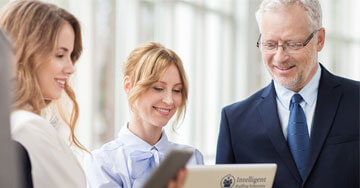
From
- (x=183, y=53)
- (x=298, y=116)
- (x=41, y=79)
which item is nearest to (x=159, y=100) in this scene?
(x=298, y=116)

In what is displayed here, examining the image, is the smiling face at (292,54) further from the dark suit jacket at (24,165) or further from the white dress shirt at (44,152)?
the dark suit jacket at (24,165)

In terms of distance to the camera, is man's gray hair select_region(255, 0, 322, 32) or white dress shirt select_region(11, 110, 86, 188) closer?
white dress shirt select_region(11, 110, 86, 188)

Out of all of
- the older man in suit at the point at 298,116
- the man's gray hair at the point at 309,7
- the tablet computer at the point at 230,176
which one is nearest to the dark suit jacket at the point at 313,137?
the older man in suit at the point at 298,116

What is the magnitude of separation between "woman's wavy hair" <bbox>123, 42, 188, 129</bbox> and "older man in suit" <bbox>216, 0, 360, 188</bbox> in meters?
0.43

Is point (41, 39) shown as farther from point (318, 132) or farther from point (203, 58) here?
point (203, 58)

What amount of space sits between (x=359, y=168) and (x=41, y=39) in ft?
4.95

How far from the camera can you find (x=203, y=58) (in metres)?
5.88

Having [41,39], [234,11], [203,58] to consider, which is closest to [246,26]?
[234,11]

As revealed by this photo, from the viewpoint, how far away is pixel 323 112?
2311 mm

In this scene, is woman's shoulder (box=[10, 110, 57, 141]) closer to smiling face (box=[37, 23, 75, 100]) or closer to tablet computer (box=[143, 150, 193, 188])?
smiling face (box=[37, 23, 75, 100])

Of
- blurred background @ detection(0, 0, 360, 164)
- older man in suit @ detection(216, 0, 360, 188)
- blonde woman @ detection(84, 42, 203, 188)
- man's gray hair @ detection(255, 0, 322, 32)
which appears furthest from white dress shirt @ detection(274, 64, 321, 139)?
blurred background @ detection(0, 0, 360, 164)

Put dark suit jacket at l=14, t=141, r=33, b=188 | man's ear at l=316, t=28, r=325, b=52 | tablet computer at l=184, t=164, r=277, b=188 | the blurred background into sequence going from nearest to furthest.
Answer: dark suit jacket at l=14, t=141, r=33, b=188 < tablet computer at l=184, t=164, r=277, b=188 < man's ear at l=316, t=28, r=325, b=52 < the blurred background

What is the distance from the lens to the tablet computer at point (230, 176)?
1.85 metres

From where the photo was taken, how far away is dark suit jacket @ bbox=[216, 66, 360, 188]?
2209 millimetres
